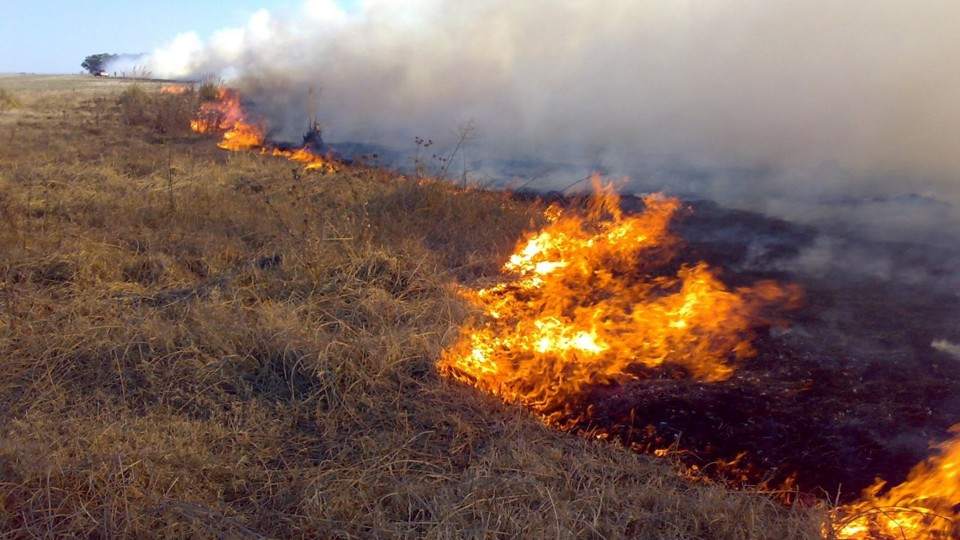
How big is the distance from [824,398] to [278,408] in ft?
9.46

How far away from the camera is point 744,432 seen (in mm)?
3770

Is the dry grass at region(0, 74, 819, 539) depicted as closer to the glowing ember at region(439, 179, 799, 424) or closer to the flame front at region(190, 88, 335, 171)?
the glowing ember at region(439, 179, 799, 424)

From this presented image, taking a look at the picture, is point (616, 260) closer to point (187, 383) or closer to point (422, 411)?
point (422, 411)

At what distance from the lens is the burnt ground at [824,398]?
352cm

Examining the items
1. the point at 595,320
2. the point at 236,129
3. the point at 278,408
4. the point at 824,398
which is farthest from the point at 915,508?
the point at 236,129

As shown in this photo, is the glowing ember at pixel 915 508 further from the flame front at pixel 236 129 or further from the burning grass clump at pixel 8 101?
the burning grass clump at pixel 8 101

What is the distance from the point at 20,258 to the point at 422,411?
3981 millimetres

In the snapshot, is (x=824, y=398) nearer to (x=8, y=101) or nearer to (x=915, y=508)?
(x=915, y=508)

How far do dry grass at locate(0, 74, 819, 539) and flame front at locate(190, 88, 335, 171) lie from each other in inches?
204

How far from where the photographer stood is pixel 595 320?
202 inches

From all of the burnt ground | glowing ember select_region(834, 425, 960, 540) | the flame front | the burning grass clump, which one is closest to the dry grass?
glowing ember select_region(834, 425, 960, 540)

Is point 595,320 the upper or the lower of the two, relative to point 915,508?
upper

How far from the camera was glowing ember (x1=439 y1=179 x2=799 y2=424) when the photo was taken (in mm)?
4371

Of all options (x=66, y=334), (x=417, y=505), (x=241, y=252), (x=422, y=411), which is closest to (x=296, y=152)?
(x=241, y=252)
